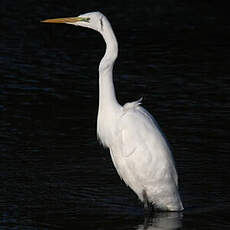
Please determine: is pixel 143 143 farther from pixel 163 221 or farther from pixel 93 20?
pixel 93 20

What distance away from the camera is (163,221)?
288 inches

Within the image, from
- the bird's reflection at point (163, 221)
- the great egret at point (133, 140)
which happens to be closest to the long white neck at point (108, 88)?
the great egret at point (133, 140)

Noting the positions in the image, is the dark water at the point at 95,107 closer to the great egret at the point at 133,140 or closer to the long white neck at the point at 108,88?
the great egret at the point at 133,140

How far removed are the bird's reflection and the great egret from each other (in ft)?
0.31

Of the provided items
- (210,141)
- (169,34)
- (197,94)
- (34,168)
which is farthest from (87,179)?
(169,34)

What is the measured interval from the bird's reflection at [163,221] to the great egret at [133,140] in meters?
0.09

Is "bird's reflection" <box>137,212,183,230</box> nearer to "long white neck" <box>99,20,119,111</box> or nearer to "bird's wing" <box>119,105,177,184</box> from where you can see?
"bird's wing" <box>119,105,177,184</box>

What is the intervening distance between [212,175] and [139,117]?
1396mm

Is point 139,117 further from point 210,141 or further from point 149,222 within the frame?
point 210,141

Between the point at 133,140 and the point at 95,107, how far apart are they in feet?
10.7

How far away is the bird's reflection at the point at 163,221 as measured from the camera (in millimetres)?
7086

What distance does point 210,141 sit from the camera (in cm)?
929

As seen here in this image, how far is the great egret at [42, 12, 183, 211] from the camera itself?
729 cm

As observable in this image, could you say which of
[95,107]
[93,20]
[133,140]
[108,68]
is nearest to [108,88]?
[108,68]
